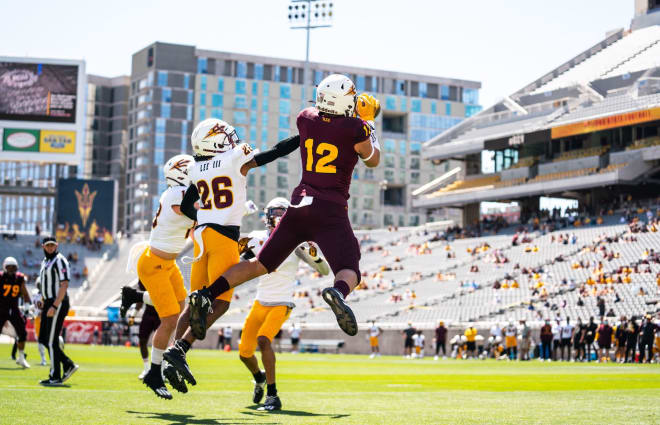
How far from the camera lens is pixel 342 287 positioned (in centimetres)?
814

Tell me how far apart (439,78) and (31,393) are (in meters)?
125

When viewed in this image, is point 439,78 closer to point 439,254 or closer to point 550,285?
point 439,254

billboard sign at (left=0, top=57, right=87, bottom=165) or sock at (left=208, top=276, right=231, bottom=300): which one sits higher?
billboard sign at (left=0, top=57, right=87, bottom=165)

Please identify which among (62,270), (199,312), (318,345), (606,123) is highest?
(606,123)

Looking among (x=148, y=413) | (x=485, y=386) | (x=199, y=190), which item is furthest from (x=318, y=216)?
(x=485, y=386)

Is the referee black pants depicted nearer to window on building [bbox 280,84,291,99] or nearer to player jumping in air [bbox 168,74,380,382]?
player jumping in air [bbox 168,74,380,382]

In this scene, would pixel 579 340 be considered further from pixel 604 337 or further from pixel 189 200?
pixel 189 200

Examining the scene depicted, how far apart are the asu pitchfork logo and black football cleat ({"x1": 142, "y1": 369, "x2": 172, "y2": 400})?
203 feet

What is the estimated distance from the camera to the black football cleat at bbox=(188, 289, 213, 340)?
8.34 metres

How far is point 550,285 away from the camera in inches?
1725

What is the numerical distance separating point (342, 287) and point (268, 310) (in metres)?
3.65

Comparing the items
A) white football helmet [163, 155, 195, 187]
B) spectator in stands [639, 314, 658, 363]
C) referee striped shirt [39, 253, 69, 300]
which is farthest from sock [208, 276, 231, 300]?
spectator in stands [639, 314, 658, 363]

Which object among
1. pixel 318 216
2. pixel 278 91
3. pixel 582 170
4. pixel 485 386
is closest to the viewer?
pixel 318 216

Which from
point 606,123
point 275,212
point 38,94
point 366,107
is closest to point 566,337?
point 606,123
